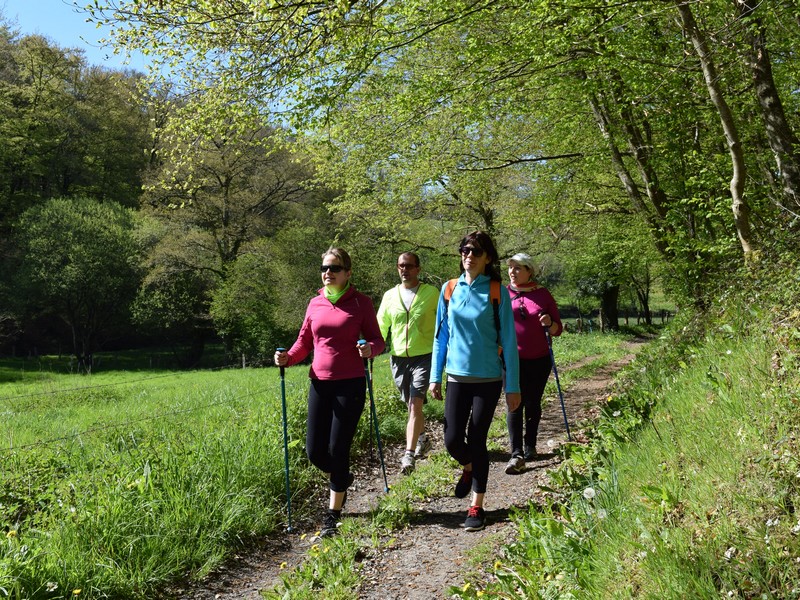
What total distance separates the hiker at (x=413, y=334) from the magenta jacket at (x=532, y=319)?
3.11 feet

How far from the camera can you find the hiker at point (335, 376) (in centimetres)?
477

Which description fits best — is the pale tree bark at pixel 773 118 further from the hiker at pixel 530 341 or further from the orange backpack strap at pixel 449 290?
the orange backpack strap at pixel 449 290

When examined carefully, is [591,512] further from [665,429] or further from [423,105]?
[423,105]

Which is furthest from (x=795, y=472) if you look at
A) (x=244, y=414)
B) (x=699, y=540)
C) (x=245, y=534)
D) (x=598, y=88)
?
(x=598, y=88)

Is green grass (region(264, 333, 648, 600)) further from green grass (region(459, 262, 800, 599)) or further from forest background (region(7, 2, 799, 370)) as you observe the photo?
forest background (region(7, 2, 799, 370))

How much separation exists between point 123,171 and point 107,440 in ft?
141

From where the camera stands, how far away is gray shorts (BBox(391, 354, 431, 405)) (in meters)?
6.42

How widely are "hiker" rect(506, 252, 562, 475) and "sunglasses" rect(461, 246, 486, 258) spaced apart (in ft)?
5.15

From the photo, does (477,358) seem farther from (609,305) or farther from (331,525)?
(609,305)

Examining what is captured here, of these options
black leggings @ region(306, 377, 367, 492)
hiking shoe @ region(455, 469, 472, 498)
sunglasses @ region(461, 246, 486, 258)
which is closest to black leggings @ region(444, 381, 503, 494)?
hiking shoe @ region(455, 469, 472, 498)

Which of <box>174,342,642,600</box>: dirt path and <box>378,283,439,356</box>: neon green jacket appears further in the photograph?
<box>378,283,439,356</box>: neon green jacket

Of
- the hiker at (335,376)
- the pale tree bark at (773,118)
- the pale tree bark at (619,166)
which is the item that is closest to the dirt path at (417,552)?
the hiker at (335,376)

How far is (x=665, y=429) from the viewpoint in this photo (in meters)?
3.89

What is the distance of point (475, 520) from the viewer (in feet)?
14.8
